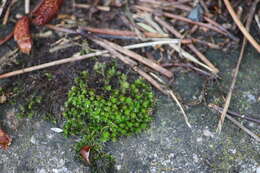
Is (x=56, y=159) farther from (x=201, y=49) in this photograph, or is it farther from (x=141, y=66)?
(x=201, y=49)

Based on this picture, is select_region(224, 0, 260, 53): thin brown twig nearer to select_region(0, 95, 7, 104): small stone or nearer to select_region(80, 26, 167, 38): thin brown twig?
select_region(80, 26, 167, 38): thin brown twig

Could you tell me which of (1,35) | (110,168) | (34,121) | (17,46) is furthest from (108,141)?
(1,35)

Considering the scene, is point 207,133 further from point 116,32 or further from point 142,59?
point 116,32

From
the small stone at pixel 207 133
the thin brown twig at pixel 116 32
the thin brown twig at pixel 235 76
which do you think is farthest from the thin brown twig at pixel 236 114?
the thin brown twig at pixel 116 32

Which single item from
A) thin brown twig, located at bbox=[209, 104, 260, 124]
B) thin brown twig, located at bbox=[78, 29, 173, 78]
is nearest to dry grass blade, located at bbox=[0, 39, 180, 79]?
thin brown twig, located at bbox=[78, 29, 173, 78]

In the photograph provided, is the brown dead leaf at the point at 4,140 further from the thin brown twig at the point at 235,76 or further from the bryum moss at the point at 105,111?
the thin brown twig at the point at 235,76

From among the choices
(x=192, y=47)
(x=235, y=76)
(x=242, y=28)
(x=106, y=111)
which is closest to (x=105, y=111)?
(x=106, y=111)
